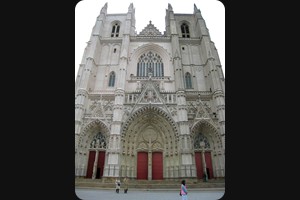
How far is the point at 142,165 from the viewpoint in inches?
513

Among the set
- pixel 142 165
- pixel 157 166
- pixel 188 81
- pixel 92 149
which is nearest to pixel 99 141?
pixel 92 149

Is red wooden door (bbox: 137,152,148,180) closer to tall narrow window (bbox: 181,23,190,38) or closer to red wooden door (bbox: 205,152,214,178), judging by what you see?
red wooden door (bbox: 205,152,214,178)

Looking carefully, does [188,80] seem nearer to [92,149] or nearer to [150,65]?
[150,65]

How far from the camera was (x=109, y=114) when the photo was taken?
13516 mm

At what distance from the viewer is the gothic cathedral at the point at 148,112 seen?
1236cm

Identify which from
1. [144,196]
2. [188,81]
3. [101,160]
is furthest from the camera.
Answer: [188,81]

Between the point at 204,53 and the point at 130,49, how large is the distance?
7151 millimetres

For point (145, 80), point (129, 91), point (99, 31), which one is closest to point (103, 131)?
point (129, 91)

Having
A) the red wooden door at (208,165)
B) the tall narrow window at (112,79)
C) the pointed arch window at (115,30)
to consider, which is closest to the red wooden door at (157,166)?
the red wooden door at (208,165)

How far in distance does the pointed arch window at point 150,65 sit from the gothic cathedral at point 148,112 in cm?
10

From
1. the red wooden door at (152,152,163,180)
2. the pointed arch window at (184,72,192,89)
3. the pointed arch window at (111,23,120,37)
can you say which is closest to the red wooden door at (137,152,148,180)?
the red wooden door at (152,152,163,180)

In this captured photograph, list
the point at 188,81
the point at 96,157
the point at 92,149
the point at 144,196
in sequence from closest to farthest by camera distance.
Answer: the point at 144,196
the point at 96,157
the point at 92,149
the point at 188,81

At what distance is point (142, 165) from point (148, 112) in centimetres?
391

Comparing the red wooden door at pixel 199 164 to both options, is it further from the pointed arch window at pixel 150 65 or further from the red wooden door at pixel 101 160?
the pointed arch window at pixel 150 65
